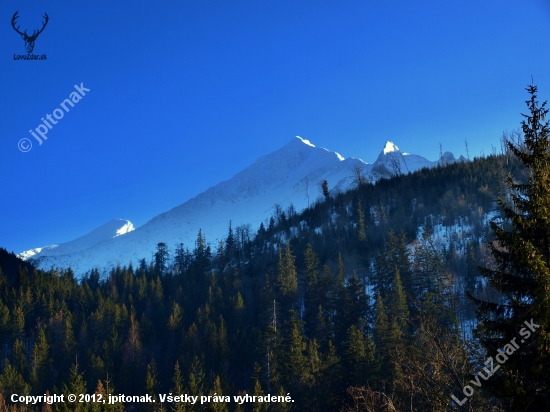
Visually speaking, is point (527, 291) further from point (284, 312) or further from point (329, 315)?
point (284, 312)

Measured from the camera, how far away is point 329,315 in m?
57.6

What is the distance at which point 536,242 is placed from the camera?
358 inches

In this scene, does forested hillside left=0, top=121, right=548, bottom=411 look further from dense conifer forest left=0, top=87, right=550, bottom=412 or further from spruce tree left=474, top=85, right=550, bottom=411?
spruce tree left=474, top=85, right=550, bottom=411

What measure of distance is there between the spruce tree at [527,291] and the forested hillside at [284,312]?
3.15 m

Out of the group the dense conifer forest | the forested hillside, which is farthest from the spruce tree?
Result: the forested hillside

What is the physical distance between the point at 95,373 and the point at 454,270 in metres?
57.1

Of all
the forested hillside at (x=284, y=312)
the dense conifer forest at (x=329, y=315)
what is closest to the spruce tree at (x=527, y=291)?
the dense conifer forest at (x=329, y=315)

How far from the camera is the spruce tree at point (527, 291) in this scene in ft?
27.2

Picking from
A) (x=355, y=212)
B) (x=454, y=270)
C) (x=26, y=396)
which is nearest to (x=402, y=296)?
(x=454, y=270)

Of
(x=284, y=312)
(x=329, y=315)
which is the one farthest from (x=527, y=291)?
(x=284, y=312)

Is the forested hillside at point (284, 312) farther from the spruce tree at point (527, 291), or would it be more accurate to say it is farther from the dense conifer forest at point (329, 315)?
the spruce tree at point (527, 291)

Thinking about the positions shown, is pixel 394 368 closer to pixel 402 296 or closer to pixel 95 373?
pixel 402 296

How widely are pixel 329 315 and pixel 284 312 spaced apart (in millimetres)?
9496

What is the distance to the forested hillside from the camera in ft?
127
